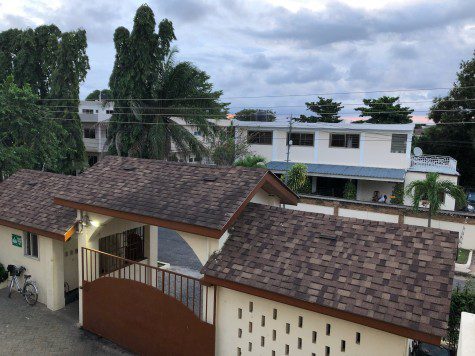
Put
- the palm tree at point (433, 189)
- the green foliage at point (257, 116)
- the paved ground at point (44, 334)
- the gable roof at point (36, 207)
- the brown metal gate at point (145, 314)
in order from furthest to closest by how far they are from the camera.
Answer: the green foliage at point (257, 116), the palm tree at point (433, 189), the gable roof at point (36, 207), the paved ground at point (44, 334), the brown metal gate at point (145, 314)

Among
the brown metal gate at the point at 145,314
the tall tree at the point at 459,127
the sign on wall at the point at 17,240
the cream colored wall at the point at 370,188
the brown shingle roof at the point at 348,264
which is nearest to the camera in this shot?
the brown shingle roof at the point at 348,264

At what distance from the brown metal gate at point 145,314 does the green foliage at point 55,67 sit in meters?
20.3

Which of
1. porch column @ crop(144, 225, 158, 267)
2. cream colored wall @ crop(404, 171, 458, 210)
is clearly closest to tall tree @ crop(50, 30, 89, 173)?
porch column @ crop(144, 225, 158, 267)

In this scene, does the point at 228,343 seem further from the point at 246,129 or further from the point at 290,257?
the point at 246,129

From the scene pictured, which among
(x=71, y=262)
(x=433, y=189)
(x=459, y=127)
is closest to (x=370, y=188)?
(x=433, y=189)

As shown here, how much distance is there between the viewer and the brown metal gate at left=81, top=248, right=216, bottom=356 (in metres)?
8.27

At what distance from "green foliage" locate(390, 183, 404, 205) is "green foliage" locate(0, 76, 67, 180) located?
797 inches

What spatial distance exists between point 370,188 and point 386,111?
1552 cm

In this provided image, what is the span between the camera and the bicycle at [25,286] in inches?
463

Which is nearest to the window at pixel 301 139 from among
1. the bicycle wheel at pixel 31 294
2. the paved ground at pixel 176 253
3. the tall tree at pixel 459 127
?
the tall tree at pixel 459 127

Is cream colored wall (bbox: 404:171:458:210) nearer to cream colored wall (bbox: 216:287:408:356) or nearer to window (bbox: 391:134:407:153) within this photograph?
window (bbox: 391:134:407:153)

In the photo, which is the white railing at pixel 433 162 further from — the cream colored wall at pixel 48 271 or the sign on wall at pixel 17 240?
the sign on wall at pixel 17 240

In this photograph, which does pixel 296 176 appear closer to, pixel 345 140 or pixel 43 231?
pixel 345 140

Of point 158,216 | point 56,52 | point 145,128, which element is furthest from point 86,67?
point 158,216
